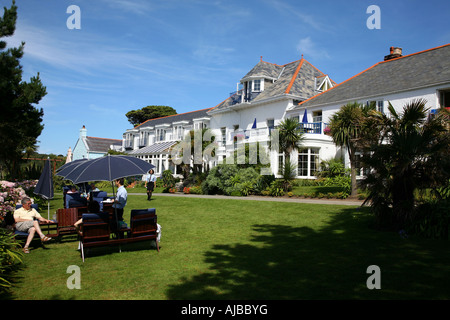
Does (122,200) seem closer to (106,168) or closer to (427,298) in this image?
(106,168)

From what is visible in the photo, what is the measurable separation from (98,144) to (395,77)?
5267cm

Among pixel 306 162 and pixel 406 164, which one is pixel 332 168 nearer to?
pixel 306 162

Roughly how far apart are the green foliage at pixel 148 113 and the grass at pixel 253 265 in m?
63.8

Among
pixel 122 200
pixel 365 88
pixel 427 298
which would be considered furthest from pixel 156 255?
pixel 365 88

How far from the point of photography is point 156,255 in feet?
25.5

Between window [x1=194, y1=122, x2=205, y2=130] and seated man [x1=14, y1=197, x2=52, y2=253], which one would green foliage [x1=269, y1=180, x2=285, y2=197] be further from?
window [x1=194, y1=122, x2=205, y2=130]

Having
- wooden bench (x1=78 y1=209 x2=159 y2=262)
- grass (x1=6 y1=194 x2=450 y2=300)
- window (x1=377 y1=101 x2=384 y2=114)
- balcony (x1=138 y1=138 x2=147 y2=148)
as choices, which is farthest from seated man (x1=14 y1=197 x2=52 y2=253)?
balcony (x1=138 y1=138 x2=147 y2=148)

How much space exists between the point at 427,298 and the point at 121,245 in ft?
22.8

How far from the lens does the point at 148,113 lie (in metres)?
73.8

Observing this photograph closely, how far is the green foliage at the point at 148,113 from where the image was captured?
237 feet

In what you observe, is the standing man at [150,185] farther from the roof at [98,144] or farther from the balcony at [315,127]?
the roof at [98,144]

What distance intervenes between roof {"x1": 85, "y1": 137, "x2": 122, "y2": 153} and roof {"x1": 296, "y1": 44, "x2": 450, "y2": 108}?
43.6 metres

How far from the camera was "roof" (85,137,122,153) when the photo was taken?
195ft

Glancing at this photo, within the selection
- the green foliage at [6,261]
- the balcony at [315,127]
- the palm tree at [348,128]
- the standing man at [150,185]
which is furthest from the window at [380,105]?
the green foliage at [6,261]
